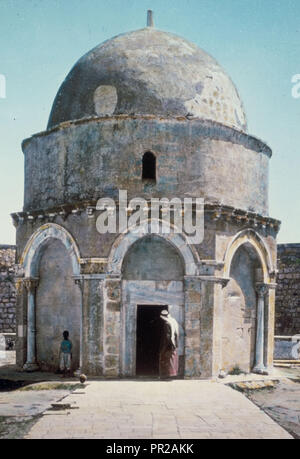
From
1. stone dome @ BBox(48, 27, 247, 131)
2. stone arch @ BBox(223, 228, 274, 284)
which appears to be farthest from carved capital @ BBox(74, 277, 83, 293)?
stone dome @ BBox(48, 27, 247, 131)

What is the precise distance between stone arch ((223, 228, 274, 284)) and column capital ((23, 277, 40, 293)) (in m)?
4.32

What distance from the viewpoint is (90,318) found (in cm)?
Answer: 1174

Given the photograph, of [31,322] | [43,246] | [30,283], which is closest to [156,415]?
[31,322]

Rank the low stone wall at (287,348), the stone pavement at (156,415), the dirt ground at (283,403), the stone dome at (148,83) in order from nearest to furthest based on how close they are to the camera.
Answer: the stone pavement at (156,415) → the dirt ground at (283,403) → the stone dome at (148,83) → the low stone wall at (287,348)

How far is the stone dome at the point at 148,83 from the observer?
1267 centimetres

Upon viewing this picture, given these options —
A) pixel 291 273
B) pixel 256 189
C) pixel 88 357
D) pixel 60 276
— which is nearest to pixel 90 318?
pixel 88 357

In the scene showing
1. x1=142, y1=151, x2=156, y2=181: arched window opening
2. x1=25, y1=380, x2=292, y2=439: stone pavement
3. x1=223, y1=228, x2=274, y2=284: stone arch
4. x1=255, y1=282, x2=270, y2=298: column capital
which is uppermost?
x1=142, y1=151, x2=156, y2=181: arched window opening

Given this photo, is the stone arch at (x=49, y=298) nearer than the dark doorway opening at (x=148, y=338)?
Yes

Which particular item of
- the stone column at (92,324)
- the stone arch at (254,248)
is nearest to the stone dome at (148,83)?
the stone arch at (254,248)

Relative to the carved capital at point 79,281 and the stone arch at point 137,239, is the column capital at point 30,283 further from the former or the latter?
the stone arch at point 137,239

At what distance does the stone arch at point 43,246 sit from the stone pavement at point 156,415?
2811 millimetres

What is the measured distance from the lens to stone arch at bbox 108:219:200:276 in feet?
38.6

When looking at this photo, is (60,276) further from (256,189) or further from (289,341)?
(289,341)

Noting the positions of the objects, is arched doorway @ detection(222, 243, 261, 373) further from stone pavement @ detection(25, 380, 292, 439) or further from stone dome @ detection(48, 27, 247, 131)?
stone dome @ detection(48, 27, 247, 131)
